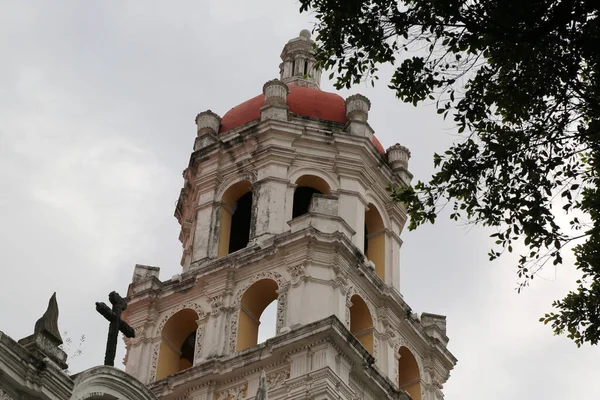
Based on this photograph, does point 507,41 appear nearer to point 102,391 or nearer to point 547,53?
point 547,53

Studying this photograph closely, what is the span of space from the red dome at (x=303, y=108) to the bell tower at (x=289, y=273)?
0.14ft

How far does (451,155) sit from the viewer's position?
1461 cm

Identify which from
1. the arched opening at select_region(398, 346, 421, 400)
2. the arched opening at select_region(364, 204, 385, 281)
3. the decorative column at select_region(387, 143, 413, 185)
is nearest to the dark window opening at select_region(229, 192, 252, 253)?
the arched opening at select_region(364, 204, 385, 281)

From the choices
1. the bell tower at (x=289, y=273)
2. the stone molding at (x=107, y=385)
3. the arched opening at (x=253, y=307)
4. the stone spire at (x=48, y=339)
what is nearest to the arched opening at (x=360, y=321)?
the bell tower at (x=289, y=273)

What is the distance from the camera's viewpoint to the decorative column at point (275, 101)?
3095 cm

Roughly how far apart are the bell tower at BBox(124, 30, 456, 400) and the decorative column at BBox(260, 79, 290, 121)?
4cm

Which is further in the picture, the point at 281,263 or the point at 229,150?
the point at 229,150

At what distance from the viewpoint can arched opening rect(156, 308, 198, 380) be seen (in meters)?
28.3

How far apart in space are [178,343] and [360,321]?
412cm

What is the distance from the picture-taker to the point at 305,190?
1230 inches

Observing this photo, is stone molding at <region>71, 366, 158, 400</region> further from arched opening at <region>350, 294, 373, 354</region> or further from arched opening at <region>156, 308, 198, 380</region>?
arched opening at <region>350, 294, 373, 354</region>

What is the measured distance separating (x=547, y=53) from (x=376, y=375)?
1375cm

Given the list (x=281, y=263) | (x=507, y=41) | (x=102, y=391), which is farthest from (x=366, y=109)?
(x=507, y=41)

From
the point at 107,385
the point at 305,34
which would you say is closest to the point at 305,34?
the point at 305,34
